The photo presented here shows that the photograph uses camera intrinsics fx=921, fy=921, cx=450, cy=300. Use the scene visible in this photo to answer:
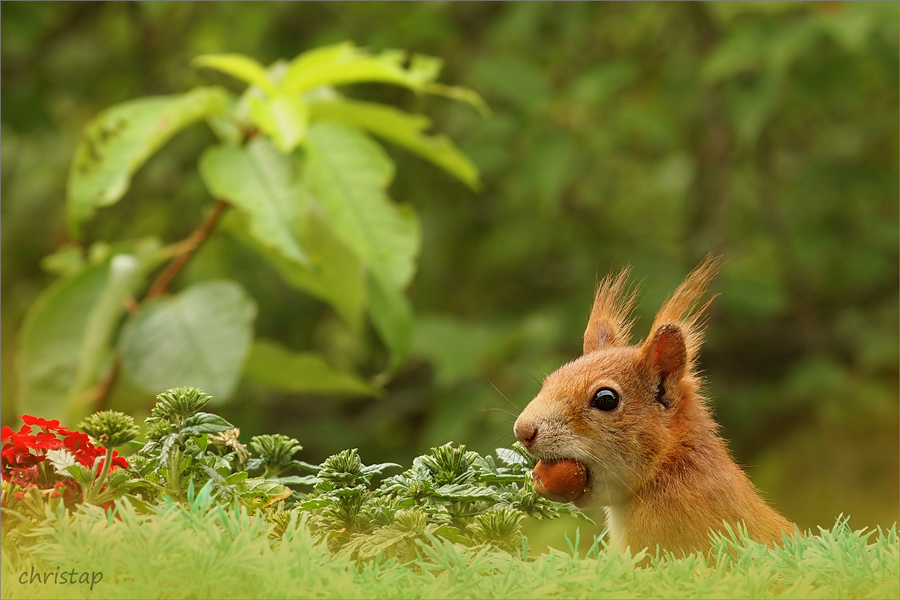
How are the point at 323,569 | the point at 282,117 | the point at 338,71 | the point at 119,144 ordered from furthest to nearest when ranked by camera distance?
the point at 338,71, the point at 119,144, the point at 282,117, the point at 323,569

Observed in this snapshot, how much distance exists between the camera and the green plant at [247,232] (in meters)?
1.93

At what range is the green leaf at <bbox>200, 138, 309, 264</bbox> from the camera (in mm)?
1868

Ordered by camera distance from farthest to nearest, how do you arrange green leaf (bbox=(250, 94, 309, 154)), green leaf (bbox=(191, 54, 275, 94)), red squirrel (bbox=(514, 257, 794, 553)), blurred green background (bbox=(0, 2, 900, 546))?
blurred green background (bbox=(0, 2, 900, 546)) < green leaf (bbox=(191, 54, 275, 94)) < green leaf (bbox=(250, 94, 309, 154)) < red squirrel (bbox=(514, 257, 794, 553))

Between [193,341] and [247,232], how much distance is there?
320mm

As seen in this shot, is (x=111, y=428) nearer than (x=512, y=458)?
Yes

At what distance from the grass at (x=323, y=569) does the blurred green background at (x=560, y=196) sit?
207 cm

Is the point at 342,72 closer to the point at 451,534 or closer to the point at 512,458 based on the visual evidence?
the point at 512,458

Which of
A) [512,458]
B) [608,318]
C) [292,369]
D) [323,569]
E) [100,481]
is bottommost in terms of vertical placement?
[323,569]

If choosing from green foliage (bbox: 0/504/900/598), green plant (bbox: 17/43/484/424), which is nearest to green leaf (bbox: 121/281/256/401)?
green plant (bbox: 17/43/484/424)

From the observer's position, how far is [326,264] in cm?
217

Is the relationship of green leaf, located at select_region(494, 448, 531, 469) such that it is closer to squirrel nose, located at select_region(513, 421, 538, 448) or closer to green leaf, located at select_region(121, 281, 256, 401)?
squirrel nose, located at select_region(513, 421, 538, 448)

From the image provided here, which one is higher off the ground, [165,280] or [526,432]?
[165,280]

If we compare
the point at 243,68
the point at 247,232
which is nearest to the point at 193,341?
the point at 247,232

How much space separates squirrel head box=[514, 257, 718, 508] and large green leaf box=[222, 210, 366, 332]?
86cm
